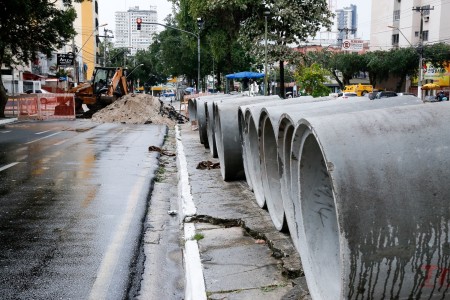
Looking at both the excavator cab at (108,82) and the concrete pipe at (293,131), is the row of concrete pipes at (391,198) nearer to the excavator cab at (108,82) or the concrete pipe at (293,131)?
the concrete pipe at (293,131)

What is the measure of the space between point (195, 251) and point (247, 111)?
2.45 m

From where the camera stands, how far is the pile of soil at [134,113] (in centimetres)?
2988

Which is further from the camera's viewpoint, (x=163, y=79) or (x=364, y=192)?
(x=163, y=79)

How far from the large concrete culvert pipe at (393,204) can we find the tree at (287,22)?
30.6 m

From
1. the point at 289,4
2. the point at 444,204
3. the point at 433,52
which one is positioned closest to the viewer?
the point at 444,204

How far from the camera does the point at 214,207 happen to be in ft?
24.4

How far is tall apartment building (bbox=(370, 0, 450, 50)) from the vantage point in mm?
67250

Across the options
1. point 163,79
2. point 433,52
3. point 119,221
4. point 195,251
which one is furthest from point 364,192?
point 163,79

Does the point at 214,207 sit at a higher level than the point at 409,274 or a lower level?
lower

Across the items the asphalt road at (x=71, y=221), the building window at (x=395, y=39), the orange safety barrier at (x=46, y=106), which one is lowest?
the asphalt road at (x=71, y=221)

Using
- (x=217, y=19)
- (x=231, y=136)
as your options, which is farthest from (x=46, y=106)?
(x=231, y=136)

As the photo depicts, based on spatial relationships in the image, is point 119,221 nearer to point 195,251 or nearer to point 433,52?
point 195,251

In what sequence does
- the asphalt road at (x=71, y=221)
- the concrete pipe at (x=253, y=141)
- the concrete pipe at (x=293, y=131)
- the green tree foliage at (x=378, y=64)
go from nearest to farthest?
the concrete pipe at (x=293, y=131) → the asphalt road at (x=71, y=221) → the concrete pipe at (x=253, y=141) → the green tree foliage at (x=378, y=64)

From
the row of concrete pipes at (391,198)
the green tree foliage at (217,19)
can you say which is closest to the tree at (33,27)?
the green tree foliage at (217,19)
